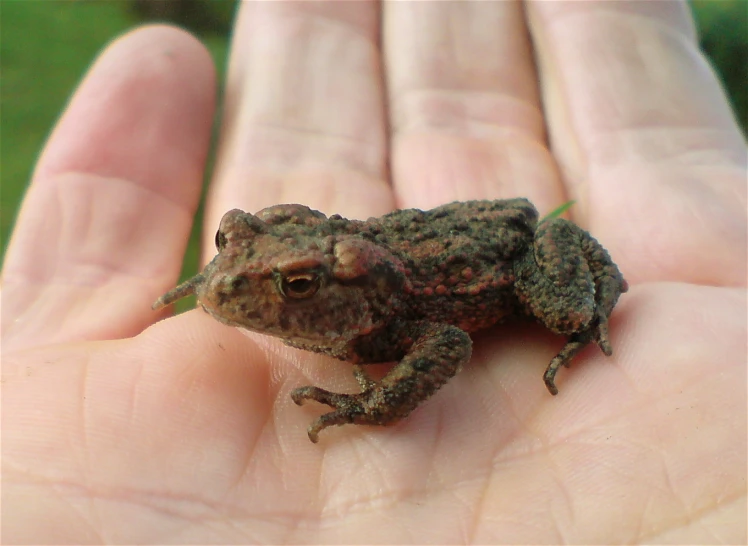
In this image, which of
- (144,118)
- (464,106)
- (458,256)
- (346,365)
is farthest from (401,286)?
(464,106)

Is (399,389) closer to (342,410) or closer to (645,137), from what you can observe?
(342,410)

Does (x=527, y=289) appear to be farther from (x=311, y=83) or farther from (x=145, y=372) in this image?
(x=311, y=83)

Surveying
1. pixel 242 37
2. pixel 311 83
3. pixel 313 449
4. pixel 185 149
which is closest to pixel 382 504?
pixel 313 449

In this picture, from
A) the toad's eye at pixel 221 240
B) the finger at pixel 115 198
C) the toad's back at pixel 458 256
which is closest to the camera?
the toad's eye at pixel 221 240

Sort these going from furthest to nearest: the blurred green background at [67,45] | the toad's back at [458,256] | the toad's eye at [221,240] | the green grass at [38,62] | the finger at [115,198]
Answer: the blurred green background at [67,45]
the green grass at [38,62]
the finger at [115,198]
the toad's back at [458,256]
the toad's eye at [221,240]

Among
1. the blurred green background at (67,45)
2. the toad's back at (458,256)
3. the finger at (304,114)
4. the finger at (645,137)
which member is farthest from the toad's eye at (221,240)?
the blurred green background at (67,45)

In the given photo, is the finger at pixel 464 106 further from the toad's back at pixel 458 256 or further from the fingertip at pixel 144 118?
the fingertip at pixel 144 118

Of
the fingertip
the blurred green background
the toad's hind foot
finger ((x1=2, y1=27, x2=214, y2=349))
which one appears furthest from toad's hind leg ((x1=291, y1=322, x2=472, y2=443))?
the blurred green background
